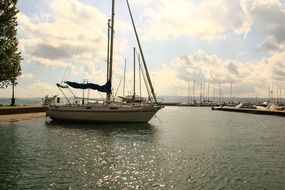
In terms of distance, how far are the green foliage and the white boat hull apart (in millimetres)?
7604

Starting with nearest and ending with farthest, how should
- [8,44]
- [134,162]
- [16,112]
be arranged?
[134,162]
[8,44]
[16,112]

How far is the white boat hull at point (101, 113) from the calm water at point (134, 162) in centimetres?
1035

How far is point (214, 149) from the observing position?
1113 inches

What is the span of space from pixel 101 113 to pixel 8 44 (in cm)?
1404

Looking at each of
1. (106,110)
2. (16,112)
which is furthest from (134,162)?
(16,112)

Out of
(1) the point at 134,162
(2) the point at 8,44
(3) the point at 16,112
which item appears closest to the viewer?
(1) the point at 134,162

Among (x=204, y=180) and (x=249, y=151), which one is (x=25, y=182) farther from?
(x=249, y=151)

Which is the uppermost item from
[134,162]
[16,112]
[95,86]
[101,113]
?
[95,86]

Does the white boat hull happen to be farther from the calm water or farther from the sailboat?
the calm water

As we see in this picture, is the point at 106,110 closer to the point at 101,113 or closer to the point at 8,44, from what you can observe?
the point at 101,113

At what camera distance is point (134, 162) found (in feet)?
71.9

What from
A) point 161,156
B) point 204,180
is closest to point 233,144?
point 161,156

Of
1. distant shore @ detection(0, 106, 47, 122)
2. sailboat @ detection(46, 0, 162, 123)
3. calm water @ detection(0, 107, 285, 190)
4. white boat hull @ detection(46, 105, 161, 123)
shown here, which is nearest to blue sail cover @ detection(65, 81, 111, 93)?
sailboat @ detection(46, 0, 162, 123)

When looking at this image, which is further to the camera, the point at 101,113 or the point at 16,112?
the point at 16,112
